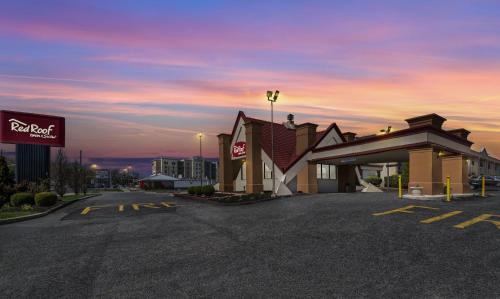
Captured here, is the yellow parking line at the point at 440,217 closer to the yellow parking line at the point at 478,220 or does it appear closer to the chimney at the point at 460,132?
the yellow parking line at the point at 478,220

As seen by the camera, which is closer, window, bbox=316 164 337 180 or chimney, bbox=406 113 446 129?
chimney, bbox=406 113 446 129

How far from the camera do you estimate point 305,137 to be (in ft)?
105

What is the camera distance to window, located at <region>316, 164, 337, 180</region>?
3212cm

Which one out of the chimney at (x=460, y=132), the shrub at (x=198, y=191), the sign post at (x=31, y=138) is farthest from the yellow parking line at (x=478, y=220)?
the sign post at (x=31, y=138)

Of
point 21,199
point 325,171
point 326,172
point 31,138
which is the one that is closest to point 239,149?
point 325,171

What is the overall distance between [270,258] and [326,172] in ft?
85.6

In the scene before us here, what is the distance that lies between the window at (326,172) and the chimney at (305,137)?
7.97 ft

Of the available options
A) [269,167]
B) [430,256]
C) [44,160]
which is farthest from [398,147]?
[44,160]

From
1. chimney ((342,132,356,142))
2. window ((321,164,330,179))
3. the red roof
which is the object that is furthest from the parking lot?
chimney ((342,132,356,142))

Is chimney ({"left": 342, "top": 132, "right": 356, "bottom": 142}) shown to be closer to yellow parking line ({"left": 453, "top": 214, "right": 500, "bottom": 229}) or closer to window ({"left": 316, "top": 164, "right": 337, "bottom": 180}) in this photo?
window ({"left": 316, "top": 164, "right": 337, "bottom": 180})

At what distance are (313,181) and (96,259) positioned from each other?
24667 millimetres

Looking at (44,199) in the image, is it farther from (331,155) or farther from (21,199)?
(331,155)

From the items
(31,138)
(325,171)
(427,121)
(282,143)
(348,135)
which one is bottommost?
(325,171)

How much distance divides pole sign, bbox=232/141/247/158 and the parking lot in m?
21.8
